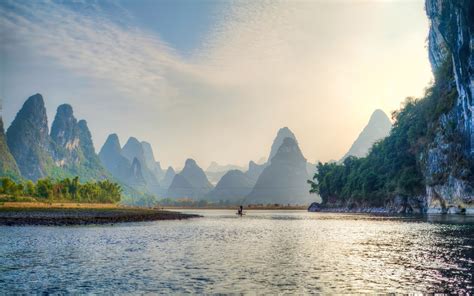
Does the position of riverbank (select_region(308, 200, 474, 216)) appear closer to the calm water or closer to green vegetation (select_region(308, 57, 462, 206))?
green vegetation (select_region(308, 57, 462, 206))

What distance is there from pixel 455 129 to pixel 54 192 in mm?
139107

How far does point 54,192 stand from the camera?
514 ft

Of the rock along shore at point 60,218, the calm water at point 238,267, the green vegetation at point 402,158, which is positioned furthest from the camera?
the green vegetation at point 402,158

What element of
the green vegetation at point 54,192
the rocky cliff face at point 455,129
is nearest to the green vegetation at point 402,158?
the rocky cliff face at point 455,129

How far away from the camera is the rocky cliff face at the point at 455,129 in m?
78.6

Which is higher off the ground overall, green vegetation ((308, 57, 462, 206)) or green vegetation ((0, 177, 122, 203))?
green vegetation ((308, 57, 462, 206))

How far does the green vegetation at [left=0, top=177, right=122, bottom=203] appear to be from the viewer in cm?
13575

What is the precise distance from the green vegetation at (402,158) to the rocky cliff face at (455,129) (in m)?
1.43

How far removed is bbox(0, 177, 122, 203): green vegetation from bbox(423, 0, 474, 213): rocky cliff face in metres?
124

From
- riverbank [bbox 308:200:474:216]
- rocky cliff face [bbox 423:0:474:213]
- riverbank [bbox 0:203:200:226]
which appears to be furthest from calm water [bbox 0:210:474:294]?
riverbank [bbox 308:200:474:216]

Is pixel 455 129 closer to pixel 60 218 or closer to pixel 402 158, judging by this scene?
pixel 402 158

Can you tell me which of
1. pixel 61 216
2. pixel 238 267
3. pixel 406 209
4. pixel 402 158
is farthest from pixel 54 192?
pixel 238 267

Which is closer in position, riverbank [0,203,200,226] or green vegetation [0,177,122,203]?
riverbank [0,203,200,226]

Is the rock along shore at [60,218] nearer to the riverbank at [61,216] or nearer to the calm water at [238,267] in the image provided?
the riverbank at [61,216]
